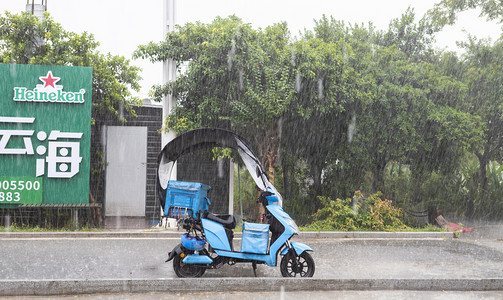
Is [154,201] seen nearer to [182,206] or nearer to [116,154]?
[116,154]

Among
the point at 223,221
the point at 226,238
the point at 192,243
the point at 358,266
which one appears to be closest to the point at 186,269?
the point at 192,243

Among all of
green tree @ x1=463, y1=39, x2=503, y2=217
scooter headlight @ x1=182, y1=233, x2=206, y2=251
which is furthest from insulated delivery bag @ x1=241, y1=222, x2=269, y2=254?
green tree @ x1=463, y1=39, x2=503, y2=217

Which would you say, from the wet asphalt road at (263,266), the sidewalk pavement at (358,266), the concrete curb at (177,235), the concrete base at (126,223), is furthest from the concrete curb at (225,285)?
the concrete base at (126,223)

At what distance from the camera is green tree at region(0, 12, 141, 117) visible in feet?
46.6

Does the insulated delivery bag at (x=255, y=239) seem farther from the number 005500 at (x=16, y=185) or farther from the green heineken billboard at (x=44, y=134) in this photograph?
the number 005500 at (x=16, y=185)

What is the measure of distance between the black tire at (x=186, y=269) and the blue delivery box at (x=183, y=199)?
0.66 m

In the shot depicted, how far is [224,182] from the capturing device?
1602 centimetres

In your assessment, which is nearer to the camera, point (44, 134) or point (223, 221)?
point (223, 221)

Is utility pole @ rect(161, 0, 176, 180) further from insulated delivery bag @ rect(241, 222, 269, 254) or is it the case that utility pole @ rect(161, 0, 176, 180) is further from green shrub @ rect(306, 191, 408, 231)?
insulated delivery bag @ rect(241, 222, 269, 254)

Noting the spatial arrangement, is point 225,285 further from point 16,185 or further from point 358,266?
point 16,185

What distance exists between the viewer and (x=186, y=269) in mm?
6879

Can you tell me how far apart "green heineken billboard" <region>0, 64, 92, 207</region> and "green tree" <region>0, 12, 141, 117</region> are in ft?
5.57

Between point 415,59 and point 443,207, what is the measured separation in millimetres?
6212

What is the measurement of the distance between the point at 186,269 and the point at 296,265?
167 cm
